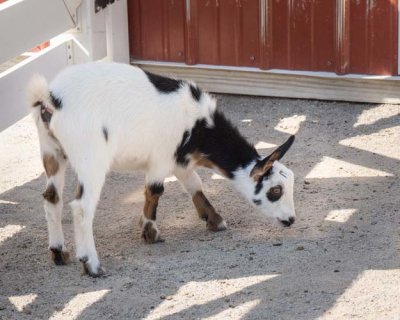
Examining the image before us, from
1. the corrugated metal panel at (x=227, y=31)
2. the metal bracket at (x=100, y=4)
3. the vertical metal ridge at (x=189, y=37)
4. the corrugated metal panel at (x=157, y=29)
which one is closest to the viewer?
the metal bracket at (x=100, y=4)

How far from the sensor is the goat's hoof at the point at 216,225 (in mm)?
7215

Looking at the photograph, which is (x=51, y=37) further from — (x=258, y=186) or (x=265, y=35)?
(x=258, y=186)

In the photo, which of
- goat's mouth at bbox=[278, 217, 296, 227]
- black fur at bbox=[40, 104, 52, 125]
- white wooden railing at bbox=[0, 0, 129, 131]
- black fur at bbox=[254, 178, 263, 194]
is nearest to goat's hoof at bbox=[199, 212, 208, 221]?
black fur at bbox=[254, 178, 263, 194]

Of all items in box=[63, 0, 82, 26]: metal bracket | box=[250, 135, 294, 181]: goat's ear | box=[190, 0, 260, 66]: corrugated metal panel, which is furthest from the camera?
box=[190, 0, 260, 66]: corrugated metal panel

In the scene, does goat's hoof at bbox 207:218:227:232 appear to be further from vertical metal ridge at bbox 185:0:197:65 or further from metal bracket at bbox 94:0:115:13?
vertical metal ridge at bbox 185:0:197:65

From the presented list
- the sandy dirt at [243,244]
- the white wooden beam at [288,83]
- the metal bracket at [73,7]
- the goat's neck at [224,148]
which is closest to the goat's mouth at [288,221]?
the sandy dirt at [243,244]

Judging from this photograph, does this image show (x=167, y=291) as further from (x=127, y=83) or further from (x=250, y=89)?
(x=250, y=89)

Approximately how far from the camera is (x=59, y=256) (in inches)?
265

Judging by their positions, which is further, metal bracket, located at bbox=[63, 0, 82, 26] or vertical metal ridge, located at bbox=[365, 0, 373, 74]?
vertical metal ridge, located at bbox=[365, 0, 373, 74]

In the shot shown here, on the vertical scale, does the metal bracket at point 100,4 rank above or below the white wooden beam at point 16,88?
above

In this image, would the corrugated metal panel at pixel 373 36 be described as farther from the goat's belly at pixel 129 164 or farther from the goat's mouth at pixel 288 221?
the goat's belly at pixel 129 164

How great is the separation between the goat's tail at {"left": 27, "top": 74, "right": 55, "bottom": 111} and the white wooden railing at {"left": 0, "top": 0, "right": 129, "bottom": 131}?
56.2 inches

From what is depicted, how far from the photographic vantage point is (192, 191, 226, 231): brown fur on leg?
7.21 meters

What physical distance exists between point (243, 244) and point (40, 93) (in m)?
1.67
